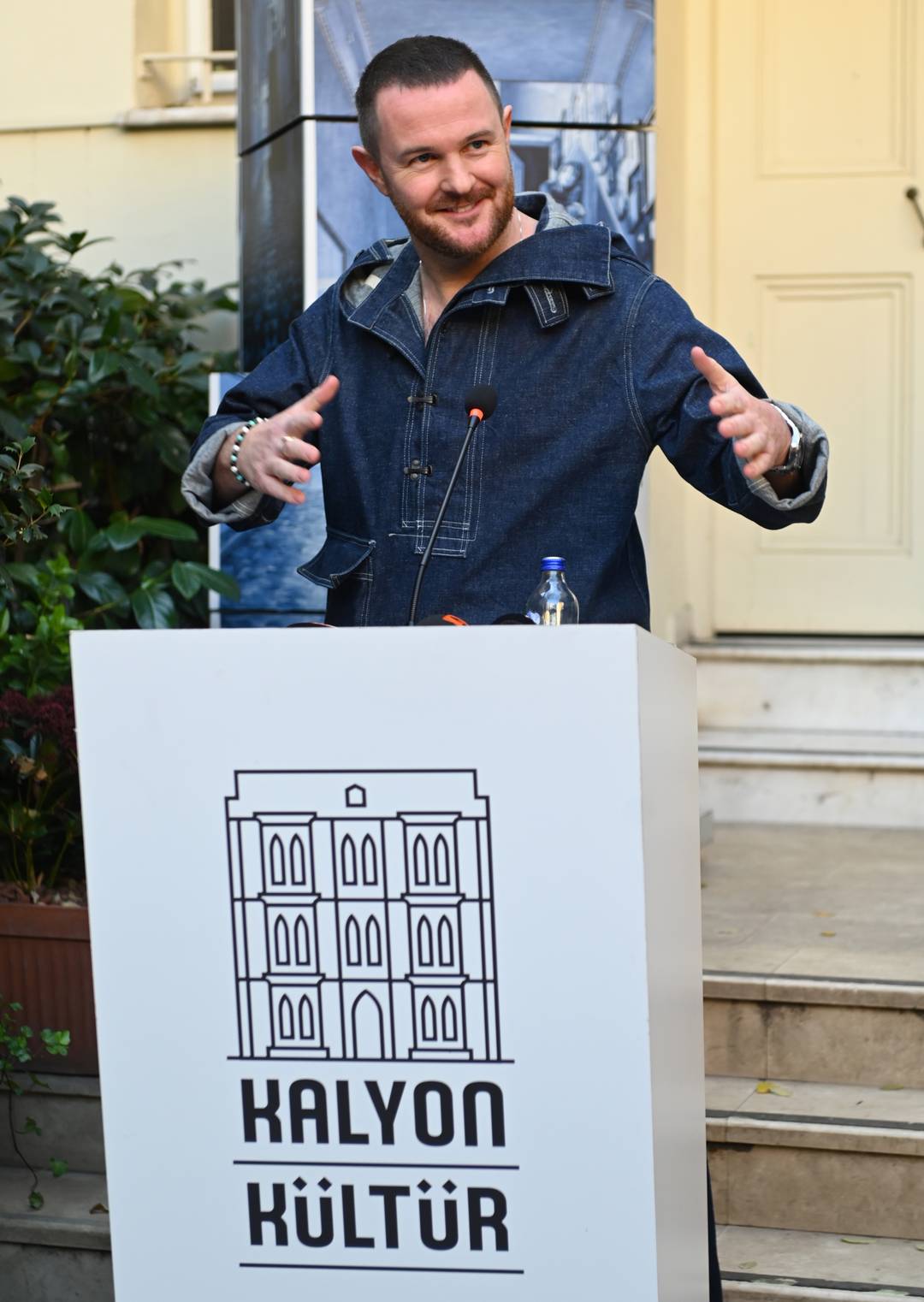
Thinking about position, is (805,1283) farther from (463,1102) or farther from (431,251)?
(431,251)

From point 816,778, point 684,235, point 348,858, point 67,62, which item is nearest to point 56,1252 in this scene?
point 348,858

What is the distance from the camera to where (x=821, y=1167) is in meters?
2.73

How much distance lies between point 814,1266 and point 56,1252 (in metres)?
1.22

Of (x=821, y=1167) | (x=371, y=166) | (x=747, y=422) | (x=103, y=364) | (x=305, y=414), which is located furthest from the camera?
(x=103, y=364)

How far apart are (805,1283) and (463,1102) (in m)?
1.23

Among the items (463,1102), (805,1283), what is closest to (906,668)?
(805,1283)

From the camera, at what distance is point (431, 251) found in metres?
2.00

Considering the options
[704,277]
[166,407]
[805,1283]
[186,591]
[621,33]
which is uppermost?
[621,33]

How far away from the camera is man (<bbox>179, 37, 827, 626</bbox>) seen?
1907mm

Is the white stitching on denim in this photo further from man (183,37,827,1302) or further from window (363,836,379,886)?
window (363,836,379,886)

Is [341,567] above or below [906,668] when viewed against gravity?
above

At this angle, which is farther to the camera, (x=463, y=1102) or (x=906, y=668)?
(x=906, y=668)

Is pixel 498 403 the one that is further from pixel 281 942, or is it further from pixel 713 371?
pixel 281 942

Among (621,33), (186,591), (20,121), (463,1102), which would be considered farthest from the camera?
(20,121)
